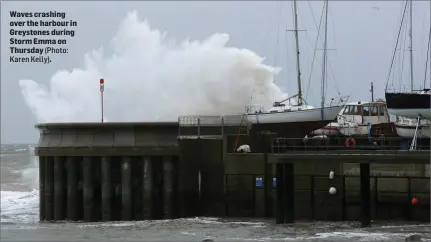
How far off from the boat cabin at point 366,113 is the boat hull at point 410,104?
693 cm

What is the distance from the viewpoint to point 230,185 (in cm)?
2759

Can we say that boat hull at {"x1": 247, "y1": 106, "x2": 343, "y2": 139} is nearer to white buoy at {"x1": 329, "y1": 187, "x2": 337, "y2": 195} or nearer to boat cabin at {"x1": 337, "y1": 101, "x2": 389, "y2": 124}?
boat cabin at {"x1": 337, "y1": 101, "x2": 389, "y2": 124}

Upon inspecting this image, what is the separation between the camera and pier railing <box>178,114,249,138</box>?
95.6 ft

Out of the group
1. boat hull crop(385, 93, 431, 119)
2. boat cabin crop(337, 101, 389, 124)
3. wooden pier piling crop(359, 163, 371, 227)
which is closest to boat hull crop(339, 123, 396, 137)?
boat cabin crop(337, 101, 389, 124)

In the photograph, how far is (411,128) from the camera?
103ft

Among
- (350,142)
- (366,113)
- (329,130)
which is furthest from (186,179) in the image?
(366,113)

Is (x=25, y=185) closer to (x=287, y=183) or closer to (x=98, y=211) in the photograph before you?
(x=98, y=211)

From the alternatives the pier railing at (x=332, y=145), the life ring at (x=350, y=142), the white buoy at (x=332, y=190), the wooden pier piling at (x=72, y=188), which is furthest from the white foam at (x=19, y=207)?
the life ring at (x=350, y=142)

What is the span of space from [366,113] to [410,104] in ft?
25.9

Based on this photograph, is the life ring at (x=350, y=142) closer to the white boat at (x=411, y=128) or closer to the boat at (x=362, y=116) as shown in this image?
the white boat at (x=411, y=128)

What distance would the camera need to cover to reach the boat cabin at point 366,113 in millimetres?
36188

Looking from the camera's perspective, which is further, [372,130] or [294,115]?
[294,115]

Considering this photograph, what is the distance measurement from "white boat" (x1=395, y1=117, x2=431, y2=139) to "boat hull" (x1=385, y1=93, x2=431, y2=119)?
42.0 inches

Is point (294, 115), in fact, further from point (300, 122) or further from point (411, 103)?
point (411, 103)
